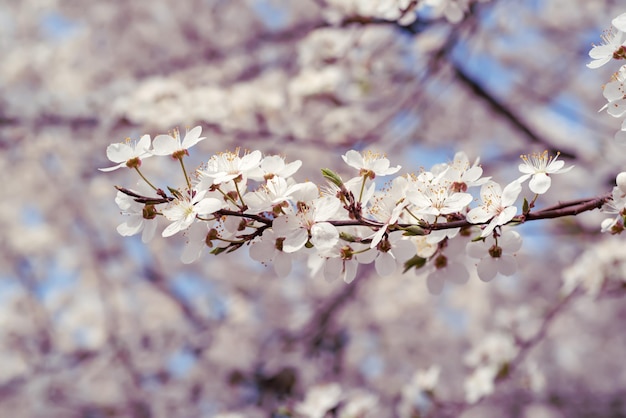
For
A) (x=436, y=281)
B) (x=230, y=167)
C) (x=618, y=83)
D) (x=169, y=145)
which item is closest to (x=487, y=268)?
(x=436, y=281)

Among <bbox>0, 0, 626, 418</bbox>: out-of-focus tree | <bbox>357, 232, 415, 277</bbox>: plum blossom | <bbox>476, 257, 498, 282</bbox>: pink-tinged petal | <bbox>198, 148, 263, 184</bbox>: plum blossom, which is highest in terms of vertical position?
<bbox>0, 0, 626, 418</bbox>: out-of-focus tree

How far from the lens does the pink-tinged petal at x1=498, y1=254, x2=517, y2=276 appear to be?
1227mm

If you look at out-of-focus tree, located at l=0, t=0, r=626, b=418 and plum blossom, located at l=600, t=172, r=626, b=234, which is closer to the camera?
plum blossom, located at l=600, t=172, r=626, b=234

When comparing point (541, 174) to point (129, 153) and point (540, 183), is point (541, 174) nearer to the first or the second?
point (540, 183)

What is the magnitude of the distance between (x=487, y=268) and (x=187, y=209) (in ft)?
2.14

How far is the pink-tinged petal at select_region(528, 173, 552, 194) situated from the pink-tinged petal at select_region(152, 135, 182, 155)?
723 mm

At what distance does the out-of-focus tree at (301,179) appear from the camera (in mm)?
3322

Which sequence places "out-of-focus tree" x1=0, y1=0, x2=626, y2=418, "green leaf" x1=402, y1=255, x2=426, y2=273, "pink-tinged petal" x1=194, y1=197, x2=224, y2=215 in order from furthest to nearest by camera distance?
"out-of-focus tree" x1=0, y1=0, x2=626, y2=418 → "green leaf" x1=402, y1=255, x2=426, y2=273 → "pink-tinged petal" x1=194, y1=197, x2=224, y2=215

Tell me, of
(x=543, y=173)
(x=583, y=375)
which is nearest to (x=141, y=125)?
(x=543, y=173)

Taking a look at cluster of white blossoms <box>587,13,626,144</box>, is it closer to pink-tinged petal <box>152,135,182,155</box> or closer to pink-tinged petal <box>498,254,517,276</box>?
pink-tinged petal <box>498,254,517,276</box>

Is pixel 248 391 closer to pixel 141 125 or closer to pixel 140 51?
pixel 141 125

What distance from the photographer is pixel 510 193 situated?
1093 millimetres

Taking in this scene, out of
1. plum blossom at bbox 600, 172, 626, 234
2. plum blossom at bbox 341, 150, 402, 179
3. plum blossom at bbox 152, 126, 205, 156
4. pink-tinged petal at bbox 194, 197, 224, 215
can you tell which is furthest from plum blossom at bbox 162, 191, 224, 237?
plum blossom at bbox 600, 172, 626, 234

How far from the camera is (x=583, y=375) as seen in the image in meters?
6.34
